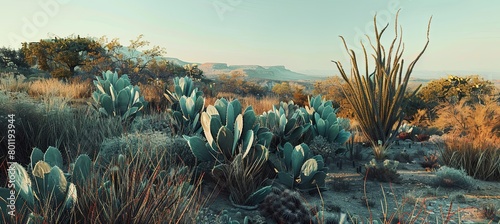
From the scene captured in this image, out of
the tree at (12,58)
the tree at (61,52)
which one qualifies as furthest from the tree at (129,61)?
the tree at (12,58)

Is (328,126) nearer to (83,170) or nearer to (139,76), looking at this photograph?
(83,170)

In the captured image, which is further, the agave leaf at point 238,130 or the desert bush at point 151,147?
the desert bush at point 151,147

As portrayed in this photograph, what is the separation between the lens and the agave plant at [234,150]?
3568 mm

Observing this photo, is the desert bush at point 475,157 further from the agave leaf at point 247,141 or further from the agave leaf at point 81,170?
the agave leaf at point 81,170

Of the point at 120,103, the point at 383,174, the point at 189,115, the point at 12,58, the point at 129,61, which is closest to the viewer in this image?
the point at 383,174

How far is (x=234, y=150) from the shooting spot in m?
3.86

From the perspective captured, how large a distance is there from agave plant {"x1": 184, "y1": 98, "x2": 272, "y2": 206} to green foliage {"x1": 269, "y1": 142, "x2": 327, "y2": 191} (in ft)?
0.92

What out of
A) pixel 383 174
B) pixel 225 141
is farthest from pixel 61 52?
pixel 383 174

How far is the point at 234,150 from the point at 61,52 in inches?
785

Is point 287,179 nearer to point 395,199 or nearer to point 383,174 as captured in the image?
point 395,199

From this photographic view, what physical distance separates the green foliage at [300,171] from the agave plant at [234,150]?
0.28 metres

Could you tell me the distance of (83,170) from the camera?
8.55 feet

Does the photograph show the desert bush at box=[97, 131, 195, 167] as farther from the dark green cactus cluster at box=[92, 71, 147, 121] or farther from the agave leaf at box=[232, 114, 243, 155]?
the dark green cactus cluster at box=[92, 71, 147, 121]

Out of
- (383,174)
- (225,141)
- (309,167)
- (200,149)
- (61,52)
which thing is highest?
(61,52)
